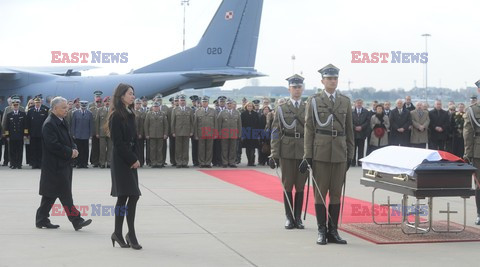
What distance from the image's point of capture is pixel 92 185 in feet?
45.2

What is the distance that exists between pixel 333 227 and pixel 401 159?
1.20m

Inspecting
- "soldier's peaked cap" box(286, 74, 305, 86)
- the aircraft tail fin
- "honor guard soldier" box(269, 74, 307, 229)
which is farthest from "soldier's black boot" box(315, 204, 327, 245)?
the aircraft tail fin

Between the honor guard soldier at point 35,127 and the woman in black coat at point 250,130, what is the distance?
489cm

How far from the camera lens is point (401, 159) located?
Answer: 8.56m

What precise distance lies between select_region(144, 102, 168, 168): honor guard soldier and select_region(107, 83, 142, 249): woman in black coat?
→ 1018cm

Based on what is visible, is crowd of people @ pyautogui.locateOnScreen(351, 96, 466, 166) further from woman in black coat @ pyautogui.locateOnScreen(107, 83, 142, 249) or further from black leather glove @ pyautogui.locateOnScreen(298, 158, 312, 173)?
woman in black coat @ pyautogui.locateOnScreen(107, 83, 142, 249)

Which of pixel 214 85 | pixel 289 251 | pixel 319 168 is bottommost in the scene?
pixel 289 251

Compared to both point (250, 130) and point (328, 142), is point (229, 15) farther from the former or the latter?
point (328, 142)

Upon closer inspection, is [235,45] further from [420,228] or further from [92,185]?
[420,228]

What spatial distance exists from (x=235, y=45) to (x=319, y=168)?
61.2ft

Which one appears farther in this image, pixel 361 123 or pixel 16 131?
pixel 361 123

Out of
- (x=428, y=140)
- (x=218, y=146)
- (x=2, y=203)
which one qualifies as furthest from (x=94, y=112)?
(x=428, y=140)

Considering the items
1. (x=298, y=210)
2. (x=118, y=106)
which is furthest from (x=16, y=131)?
(x=118, y=106)

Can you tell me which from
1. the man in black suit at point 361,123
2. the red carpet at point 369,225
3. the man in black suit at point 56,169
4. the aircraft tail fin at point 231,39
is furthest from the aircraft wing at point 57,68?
the man in black suit at point 56,169
